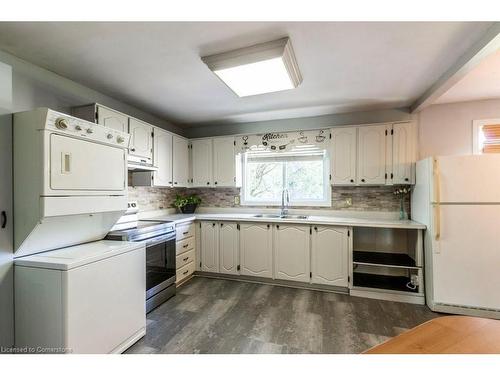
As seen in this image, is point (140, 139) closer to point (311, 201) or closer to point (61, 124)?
point (61, 124)

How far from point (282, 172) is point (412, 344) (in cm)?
300

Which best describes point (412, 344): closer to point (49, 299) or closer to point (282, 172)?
point (49, 299)

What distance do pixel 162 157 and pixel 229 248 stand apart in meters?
1.56

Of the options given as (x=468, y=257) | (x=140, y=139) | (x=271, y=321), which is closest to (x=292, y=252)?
(x=271, y=321)

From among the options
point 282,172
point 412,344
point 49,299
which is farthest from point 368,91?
point 49,299

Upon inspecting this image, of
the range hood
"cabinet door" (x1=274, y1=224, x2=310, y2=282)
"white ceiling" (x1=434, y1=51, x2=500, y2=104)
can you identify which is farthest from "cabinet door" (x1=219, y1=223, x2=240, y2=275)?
"white ceiling" (x1=434, y1=51, x2=500, y2=104)

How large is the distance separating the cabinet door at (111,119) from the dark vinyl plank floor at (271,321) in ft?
6.46

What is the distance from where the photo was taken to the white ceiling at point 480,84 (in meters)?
2.03

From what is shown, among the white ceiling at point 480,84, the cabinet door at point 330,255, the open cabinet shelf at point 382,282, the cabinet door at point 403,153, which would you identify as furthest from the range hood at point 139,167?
the white ceiling at point 480,84

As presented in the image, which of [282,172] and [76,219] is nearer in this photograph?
[76,219]

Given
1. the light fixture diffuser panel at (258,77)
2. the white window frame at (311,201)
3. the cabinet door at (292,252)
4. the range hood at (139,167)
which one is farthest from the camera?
the white window frame at (311,201)

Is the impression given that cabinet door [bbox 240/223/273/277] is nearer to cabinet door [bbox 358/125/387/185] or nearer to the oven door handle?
the oven door handle

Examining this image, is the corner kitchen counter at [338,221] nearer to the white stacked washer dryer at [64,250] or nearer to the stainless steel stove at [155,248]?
the stainless steel stove at [155,248]
